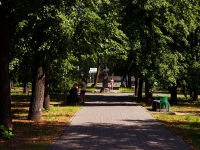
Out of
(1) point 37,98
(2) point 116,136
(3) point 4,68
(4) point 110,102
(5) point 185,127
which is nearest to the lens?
(3) point 4,68

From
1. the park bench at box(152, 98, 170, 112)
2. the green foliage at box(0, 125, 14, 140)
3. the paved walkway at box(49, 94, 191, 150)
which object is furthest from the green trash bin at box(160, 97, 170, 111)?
the green foliage at box(0, 125, 14, 140)

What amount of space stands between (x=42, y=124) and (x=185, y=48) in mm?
13616

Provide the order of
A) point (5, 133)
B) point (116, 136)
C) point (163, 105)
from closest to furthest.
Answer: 1. point (5, 133)
2. point (116, 136)
3. point (163, 105)

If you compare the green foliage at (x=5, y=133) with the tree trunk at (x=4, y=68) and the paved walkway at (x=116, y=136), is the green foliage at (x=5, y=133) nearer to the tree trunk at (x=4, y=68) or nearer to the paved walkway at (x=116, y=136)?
the tree trunk at (x=4, y=68)

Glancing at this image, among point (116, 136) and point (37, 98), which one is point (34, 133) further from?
point (37, 98)

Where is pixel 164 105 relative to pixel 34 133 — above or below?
above

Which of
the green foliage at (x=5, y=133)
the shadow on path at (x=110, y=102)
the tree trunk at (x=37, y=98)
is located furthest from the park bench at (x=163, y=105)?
the green foliage at (x=5, y=133)

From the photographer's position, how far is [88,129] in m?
12.0

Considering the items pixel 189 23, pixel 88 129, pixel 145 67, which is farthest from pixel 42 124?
pixel 189 23

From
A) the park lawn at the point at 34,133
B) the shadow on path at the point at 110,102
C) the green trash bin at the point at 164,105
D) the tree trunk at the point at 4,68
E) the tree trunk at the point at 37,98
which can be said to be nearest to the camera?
the park lawn at the point at 34,133

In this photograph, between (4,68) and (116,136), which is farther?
(116,136)

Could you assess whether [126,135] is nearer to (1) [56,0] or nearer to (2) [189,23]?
(1) [56,0]

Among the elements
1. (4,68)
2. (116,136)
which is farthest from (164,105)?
(4,68)

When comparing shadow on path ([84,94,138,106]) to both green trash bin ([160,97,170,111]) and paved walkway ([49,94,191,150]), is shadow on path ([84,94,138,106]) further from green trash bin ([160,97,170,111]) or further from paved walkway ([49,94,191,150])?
paved walkway ([49,94,191,150])
